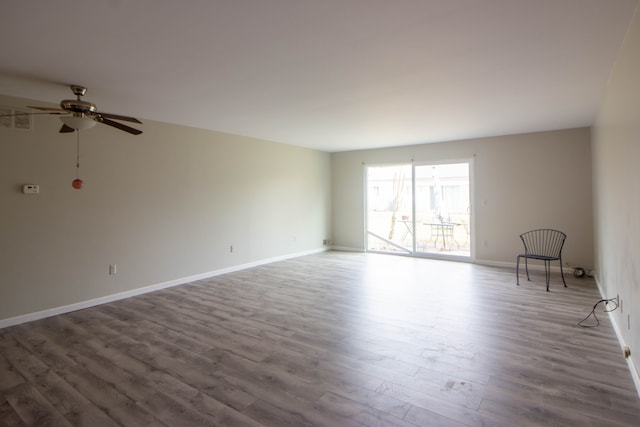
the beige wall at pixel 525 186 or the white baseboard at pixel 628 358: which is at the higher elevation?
the beige wall at pixel 525 186

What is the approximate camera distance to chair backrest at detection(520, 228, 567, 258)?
5.68 m

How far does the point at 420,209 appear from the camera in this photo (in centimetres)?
728

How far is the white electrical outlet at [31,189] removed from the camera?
3.59m

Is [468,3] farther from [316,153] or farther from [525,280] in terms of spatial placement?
[316,153]

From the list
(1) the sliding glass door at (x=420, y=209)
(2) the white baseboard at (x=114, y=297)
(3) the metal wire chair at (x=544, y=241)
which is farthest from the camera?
(1) the sliding glass door at (x=420, y=209)

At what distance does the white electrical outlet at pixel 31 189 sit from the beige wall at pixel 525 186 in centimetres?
621

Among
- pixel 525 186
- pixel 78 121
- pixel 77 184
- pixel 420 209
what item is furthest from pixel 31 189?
pixel 525 186

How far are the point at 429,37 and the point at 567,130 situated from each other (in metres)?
4.68

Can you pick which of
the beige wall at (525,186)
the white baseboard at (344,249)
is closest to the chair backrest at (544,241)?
the beige wall at (525,186)

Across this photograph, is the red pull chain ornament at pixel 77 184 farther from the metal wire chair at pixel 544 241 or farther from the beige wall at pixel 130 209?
the metal wire chair at pixel 544 241

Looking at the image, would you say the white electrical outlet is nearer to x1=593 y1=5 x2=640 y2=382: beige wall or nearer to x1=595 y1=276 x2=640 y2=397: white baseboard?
x1=593 y1=5 x2=640 y2=382: beige wall

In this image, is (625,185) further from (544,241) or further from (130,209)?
(130,209)

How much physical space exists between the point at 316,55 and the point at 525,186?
5013 mm

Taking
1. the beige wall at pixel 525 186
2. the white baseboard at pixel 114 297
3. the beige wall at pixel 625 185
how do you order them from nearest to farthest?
the beige wall at pixel 625 185, the white baseboard at pixel 114 297, the beige wall at pixel 525 186
